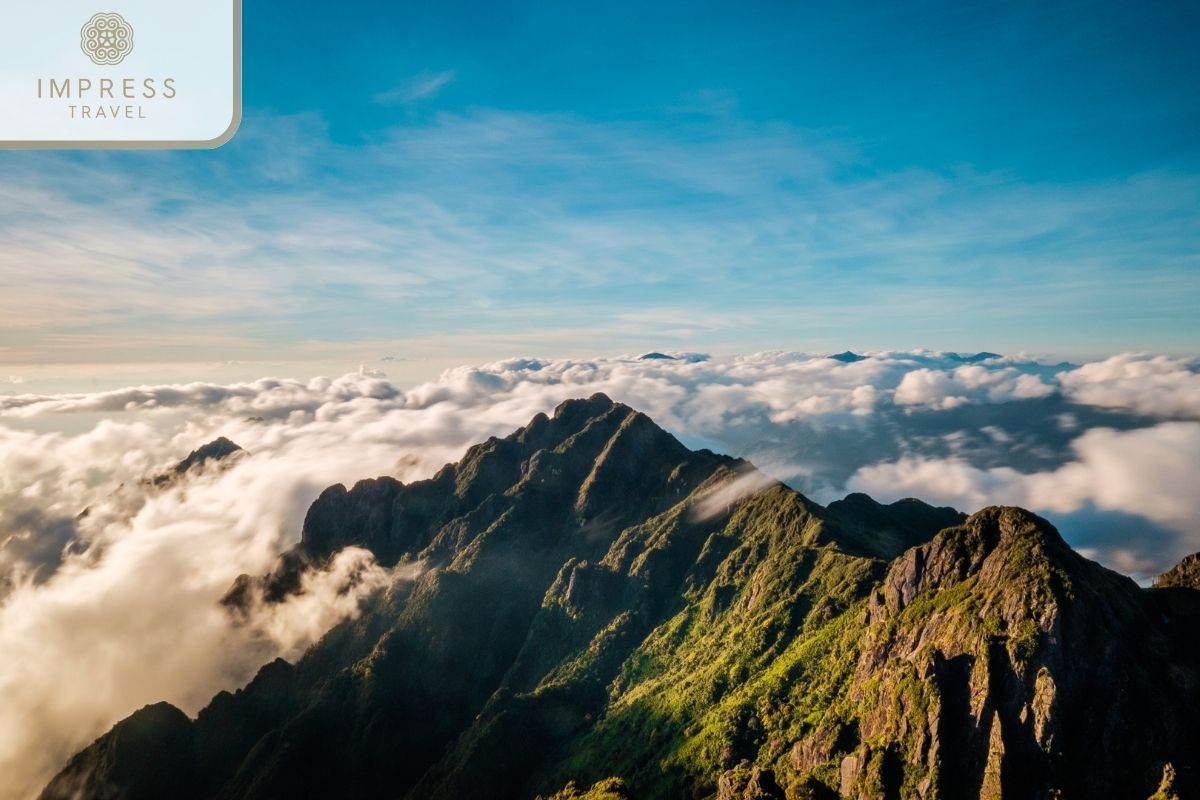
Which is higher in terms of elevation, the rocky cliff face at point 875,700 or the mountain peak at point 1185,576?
the mountain peak at point 1185,576

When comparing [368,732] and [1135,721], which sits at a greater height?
[1135,721]

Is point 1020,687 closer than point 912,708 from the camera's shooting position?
Yes

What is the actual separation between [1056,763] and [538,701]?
464 ft

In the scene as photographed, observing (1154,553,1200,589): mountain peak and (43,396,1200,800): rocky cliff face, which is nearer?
(43,396,1200,800): rocky cliff face

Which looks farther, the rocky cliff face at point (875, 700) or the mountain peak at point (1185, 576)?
the mountain peak at point (1185, 576)

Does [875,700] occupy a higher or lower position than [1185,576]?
lower

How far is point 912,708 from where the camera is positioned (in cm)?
9244

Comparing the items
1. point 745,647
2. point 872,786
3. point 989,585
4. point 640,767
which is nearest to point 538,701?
point 640,767

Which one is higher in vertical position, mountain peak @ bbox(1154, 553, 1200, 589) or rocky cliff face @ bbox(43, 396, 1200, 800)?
mountain peak @ bbox(1154, 553, 1200, 589)

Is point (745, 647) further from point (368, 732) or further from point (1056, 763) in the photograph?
point (368, 732)

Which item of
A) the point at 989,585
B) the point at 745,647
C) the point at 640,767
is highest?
the point at 989,585

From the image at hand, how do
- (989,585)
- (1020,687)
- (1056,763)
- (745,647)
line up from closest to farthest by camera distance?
(1056,763) < (1020,687) < (989,585) < (745,647)

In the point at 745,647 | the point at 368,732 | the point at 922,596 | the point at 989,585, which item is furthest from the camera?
the point at 368,732

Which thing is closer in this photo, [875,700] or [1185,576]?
[875,700]
